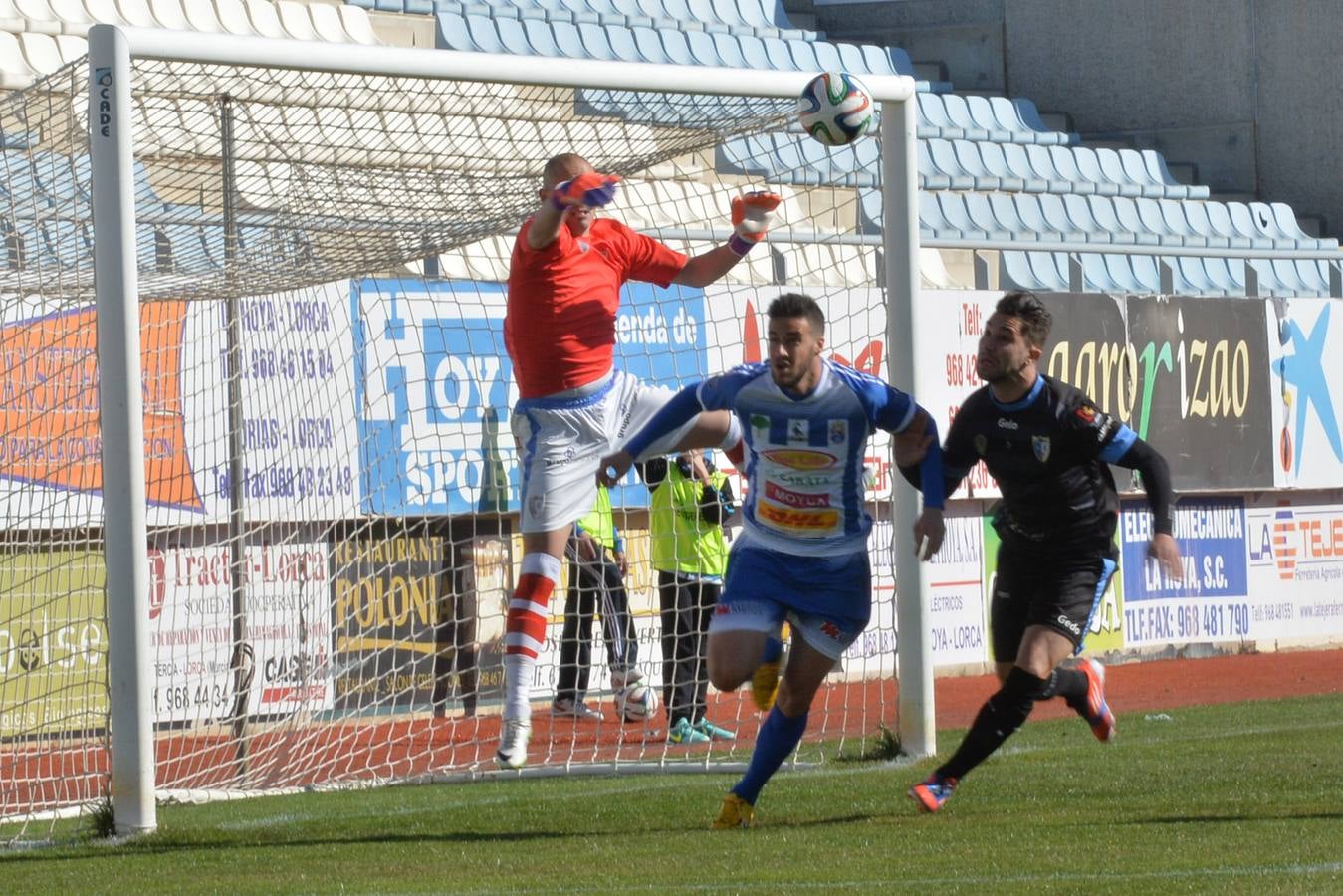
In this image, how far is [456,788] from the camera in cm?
949

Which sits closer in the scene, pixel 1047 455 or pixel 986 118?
pixel 1047 455

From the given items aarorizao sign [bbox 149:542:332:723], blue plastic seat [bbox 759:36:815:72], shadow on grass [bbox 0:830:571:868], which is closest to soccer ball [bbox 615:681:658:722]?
aarorizao sign [bbox 149:542:332:723]

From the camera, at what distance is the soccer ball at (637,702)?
446 inches

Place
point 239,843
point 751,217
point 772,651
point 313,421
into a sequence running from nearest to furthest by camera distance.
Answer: point 772,651 < point 239,843 < point 751,217 < point 313,421

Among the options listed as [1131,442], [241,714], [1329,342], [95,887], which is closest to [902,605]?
[1131,442]

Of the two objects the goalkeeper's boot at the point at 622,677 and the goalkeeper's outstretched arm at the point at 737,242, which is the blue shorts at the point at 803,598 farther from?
the goalkeeper's boot at the point at 622,677

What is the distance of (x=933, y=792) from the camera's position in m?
7.58

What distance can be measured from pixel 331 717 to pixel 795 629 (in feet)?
15.2

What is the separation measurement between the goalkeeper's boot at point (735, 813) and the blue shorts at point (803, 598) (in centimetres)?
62

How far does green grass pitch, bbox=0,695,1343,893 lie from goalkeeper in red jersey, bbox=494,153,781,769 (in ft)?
2.82

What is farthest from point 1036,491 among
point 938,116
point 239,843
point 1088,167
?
point 1088,167

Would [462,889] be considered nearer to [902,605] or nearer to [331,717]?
[902,605]

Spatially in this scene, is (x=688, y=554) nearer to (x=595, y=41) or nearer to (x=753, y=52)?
(x=595, y=41)

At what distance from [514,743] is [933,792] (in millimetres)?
1678
